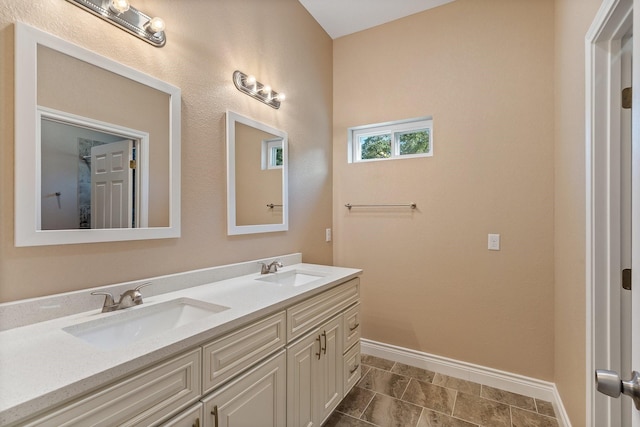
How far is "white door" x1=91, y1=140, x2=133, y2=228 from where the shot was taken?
1.18 metres

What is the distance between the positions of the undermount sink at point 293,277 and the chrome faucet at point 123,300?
751mm

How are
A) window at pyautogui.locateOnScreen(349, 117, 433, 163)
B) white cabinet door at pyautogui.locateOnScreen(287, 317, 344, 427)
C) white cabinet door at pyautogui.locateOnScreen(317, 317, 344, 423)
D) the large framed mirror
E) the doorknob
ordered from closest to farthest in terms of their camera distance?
the doorknob → white cabinet door at pyautogui.locateOnScreen(287, 317, 344, 427) → white cabinet door at pyautogui.locateOnScreen(317, 317, 344, 423) → the large framed mirror → window at pyautogui.locateOnScreen(349, 117, 433, 163)

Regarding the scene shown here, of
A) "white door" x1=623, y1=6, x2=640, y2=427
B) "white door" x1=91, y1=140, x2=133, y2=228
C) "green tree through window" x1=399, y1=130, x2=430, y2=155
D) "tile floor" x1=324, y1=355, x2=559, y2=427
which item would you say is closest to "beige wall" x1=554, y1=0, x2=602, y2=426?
"tile floor" x1=324, y1=355, x2=559, y2=427

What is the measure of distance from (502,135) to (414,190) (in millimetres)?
730

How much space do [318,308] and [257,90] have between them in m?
1.44

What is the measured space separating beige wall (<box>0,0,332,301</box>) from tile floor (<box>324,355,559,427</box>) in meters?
1.09

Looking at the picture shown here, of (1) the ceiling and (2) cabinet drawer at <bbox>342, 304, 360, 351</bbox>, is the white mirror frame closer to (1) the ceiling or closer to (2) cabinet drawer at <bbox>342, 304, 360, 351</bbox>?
(2) cabinet drawer at <bbox>342, 304, 360, 351</bbox>

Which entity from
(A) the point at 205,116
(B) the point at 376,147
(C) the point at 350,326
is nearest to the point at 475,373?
(C) the point at 350,326

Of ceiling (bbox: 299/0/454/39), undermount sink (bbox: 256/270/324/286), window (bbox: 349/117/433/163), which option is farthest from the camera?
window (bbox: 349/117/433/163)

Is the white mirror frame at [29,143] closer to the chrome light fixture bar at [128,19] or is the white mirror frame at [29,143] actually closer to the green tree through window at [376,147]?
the chrome light fixture bar at [128,19]

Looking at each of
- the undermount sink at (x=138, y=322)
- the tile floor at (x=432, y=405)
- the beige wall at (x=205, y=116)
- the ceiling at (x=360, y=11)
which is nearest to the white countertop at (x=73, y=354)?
the undermount sink at (x=138, y=322)

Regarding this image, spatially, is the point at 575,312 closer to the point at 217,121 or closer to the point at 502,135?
Result: the point at 502,135

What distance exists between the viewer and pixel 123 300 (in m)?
1.16

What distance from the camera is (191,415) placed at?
2.96 feet
